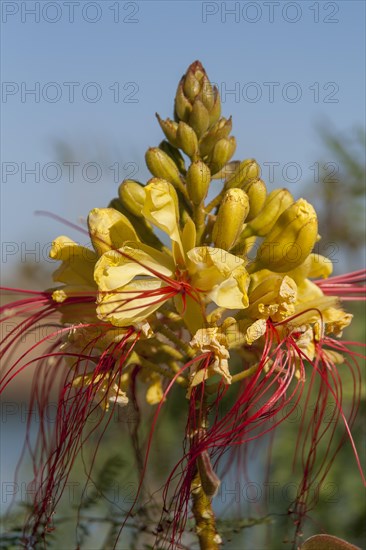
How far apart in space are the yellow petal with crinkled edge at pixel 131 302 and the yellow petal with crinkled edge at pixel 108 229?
0.37 feet

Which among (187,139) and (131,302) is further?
(187,139)

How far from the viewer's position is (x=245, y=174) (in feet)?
6.45

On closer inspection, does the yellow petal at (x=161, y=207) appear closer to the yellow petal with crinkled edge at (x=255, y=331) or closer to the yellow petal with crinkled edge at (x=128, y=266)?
the yellow petal with crinkled edge at (x=128, y=266)

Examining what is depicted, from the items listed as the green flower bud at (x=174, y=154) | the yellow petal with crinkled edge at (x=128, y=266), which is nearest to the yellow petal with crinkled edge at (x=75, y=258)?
the yellow petal with crinkled edge at (x=128, y=266)

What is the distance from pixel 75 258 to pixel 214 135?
1.62 feet

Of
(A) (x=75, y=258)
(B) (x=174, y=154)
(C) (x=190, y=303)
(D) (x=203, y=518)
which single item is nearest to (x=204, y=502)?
(D) (x=203, y=518)

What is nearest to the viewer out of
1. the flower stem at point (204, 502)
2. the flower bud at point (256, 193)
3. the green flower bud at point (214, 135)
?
the flower stem at point (204, 502)

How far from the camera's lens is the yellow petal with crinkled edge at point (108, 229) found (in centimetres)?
187

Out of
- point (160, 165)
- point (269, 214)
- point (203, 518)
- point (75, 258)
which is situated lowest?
point (203, 518)

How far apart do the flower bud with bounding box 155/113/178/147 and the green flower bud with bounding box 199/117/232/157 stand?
2.9 inches

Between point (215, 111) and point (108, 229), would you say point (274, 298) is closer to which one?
point (108, 229)

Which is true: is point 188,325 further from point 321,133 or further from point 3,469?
point 321,133

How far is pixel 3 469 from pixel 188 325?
3.82ft

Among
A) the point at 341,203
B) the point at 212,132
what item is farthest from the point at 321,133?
the point at 212,132
